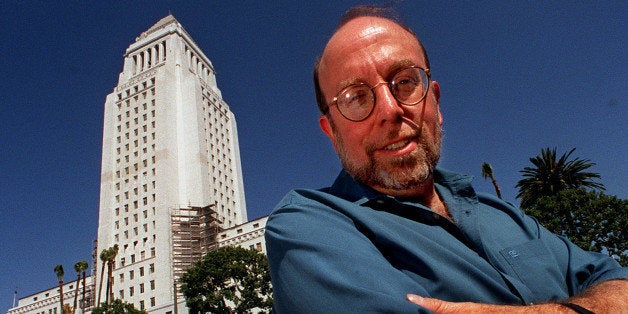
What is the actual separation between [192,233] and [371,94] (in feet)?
193

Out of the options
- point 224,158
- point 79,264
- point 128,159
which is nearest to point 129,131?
point 128,159

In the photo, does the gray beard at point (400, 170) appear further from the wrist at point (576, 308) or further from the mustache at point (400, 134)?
the wrist at point (576, 308)

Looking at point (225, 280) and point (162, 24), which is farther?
point (162, 24)

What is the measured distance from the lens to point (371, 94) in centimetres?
202

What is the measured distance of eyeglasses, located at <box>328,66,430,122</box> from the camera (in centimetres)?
203

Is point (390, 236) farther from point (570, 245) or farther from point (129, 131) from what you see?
point (129, 131)

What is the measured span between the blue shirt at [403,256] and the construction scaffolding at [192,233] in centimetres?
5729

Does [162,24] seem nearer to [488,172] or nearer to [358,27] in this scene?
[488,172]

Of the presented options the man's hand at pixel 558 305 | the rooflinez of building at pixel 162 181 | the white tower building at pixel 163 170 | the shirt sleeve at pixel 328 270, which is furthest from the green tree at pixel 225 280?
the man's hand at pixel 558 305

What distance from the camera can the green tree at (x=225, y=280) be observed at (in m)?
37.4

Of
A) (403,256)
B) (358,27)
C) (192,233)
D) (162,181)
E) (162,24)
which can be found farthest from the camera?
(162,24)

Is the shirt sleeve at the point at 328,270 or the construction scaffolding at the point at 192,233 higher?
the construction scaffolding at the point at 192,233

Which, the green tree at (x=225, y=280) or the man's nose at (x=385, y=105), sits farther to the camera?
the green tree at (x=225, y=280)

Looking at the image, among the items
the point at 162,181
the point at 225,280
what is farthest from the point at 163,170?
the point at 225,280
